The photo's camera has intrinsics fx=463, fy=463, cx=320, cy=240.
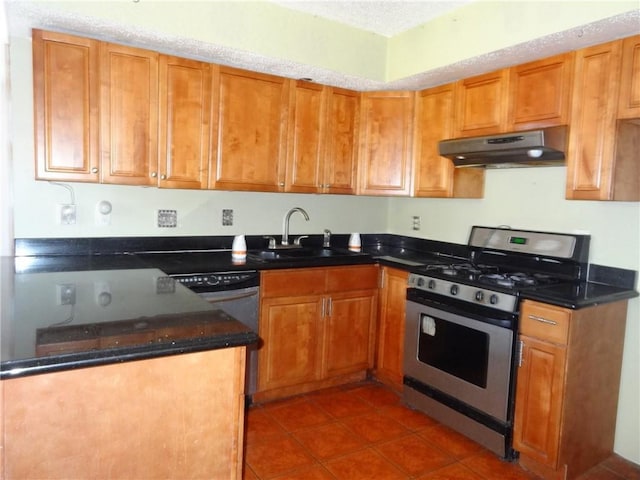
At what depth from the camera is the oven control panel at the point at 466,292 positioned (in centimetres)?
Result: 233

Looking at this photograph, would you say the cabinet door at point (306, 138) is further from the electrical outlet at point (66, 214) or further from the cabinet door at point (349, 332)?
the electrical outlet at point (66, 214)

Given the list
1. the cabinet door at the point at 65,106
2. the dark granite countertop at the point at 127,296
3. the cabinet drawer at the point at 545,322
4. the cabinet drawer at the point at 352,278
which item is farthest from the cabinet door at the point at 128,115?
the cabinet drawer at the point at 545,322

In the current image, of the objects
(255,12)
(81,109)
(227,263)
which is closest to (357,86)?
(255,12)

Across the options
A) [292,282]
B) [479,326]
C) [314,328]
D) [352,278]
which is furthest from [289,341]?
[479,326]

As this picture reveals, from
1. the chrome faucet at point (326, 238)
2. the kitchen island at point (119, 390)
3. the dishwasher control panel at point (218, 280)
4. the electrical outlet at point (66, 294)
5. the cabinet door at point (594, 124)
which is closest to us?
the kitchen island at point (119, 390)

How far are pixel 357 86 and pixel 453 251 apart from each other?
138 cm

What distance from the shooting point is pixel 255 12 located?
2.59 meters

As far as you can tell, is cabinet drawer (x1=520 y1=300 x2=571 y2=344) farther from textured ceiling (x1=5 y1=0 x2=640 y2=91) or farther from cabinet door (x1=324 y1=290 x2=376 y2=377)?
textured ceiling (x1=5 y1=0 x2=640 y2=91)

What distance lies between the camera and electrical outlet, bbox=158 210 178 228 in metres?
3.02

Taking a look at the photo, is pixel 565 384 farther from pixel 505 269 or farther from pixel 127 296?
pixel 127 296

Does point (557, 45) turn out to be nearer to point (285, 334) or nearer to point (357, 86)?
point (357, 86)

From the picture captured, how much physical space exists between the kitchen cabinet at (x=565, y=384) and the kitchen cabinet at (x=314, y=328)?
117cm

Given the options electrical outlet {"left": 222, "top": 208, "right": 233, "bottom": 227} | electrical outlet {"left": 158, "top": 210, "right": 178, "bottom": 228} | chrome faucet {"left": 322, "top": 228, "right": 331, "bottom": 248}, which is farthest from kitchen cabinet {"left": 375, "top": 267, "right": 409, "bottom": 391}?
electrical outlet {"left": 158, "top": 210, "right": 178, "bottom": 228}

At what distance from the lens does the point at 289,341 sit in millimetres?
2977
